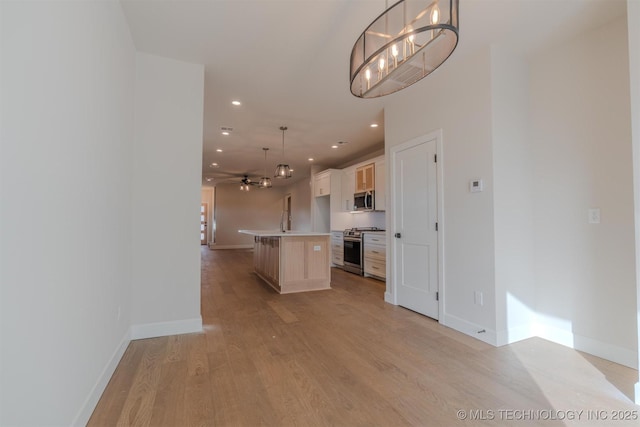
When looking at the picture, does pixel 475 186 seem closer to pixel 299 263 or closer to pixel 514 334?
pixel 514 334

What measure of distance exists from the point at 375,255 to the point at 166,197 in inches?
150

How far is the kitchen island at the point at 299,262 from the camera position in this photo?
14.5 feet

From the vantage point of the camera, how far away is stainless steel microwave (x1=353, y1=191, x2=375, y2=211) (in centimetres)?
586

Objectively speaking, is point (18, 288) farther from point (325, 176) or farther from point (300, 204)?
point (300, 204)

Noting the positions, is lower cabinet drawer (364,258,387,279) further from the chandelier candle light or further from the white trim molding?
the white trim molding

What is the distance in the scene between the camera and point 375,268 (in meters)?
5.42

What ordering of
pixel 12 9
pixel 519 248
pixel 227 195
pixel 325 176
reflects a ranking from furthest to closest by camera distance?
1. pixel 227 195
2. pixel 325 176
3. pixel 519 248
4. pixel 12 9

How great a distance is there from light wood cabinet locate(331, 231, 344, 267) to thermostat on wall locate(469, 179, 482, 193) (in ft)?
13.3

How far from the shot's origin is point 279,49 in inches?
108

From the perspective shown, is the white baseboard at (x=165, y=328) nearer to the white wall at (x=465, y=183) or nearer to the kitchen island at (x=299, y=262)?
the kitchen island at (x=299, y=262)

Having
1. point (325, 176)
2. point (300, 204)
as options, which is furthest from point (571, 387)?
point (300, 204)

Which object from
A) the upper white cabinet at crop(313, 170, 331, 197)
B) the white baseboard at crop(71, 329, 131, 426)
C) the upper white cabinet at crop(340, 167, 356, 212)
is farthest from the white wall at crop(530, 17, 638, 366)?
the upper white cabinet at crop(313, 170, 331, 197)

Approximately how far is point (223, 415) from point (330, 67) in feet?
10.3

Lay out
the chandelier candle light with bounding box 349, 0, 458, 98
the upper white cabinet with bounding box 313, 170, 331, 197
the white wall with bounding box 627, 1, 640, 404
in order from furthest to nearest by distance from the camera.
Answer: the upper white cabinet with bounding box 313, 170, 331, 197, the white wall with bounding box 627, 1, 640, 404, the chandelier candle light with bounding box 349, 0, 458, 98
